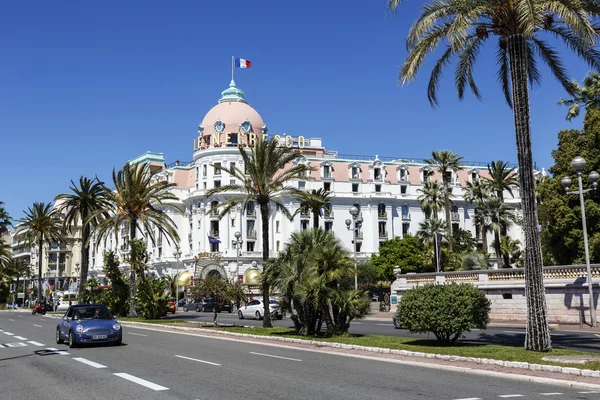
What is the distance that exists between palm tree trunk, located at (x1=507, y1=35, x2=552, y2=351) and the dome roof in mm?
65328

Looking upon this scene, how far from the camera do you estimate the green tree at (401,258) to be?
7088 cm

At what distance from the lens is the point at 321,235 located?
24.0m

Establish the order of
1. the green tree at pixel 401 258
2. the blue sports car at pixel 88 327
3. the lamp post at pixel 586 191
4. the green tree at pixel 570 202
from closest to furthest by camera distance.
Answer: the blue sports car at pixel 88 327 < the lamp post at pixel 586 191 < the green tree at pixel 570 202 < the green tree at pixel 401 258

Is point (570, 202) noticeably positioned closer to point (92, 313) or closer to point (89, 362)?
point (92, 313)

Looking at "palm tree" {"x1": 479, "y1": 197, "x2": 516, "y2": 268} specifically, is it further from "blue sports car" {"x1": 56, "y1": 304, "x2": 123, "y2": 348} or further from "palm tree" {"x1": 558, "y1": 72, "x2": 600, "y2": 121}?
"blue sports car" {"x1": 56, "y1": 304, "x2": 123, "y2": 348}

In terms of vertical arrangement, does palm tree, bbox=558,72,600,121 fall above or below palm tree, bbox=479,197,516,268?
above

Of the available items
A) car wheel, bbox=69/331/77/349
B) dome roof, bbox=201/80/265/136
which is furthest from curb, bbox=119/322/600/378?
dome roof, bbox=201/80/265/136

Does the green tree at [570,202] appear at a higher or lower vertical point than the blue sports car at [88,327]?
higher

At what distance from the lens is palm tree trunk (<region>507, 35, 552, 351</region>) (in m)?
15.9

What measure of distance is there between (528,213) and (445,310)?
146 inches

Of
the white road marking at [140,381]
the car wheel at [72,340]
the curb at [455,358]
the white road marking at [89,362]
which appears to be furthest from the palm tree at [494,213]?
the white road marking at [140,381]

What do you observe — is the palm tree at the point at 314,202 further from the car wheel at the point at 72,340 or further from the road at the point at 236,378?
the road at the point at 236,378

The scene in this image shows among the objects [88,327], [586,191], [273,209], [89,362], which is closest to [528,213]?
[89,362]

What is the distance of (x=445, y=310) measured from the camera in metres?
17.4
